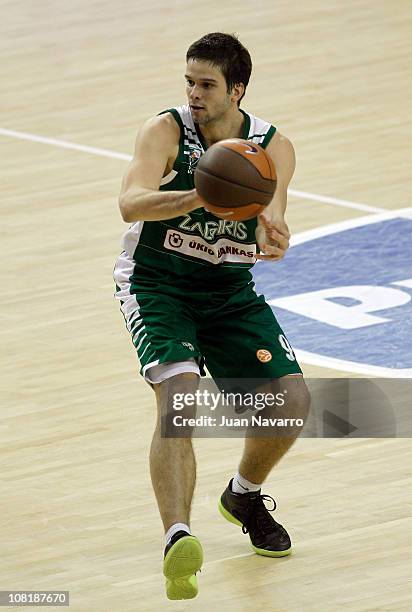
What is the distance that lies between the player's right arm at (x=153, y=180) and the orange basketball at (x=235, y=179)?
66 millimetres

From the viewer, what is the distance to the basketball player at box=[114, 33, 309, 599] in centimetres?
583

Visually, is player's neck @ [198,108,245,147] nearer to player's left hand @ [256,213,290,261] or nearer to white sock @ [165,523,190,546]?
player's left hand @ [256,213,290,261]

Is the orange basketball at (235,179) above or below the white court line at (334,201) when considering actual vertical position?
above

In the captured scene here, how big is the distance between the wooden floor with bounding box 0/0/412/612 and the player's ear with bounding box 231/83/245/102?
1.65 m

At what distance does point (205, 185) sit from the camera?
5.48 metres

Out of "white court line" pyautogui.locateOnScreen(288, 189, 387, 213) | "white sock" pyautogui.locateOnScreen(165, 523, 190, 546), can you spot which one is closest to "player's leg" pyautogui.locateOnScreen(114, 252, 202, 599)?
"white sock" pyautogui.locateOnScreen(165, 523, 190, 546)

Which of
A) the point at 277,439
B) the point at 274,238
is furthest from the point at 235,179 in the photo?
the point at 277,439

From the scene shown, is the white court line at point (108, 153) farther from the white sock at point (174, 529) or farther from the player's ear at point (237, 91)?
the white sock at point (174, 529)

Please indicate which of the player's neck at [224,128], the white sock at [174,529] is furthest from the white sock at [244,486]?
the player's neck at [224,128]

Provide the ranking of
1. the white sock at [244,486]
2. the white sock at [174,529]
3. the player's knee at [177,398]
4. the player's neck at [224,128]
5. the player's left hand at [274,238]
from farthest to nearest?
1. the white sock at [244,486]
2. the player's neck at [224,128]
3. the player's left hand at [274,238]
4. the player's knee at [177,398]
5. the white sock at [174,529]

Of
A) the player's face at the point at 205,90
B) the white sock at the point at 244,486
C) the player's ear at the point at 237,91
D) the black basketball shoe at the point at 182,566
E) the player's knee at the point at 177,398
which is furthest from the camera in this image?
the white sock at the point at 244,486

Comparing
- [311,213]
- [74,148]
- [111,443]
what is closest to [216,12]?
[74,148]

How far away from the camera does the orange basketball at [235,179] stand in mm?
5492

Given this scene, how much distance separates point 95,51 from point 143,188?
964cm
